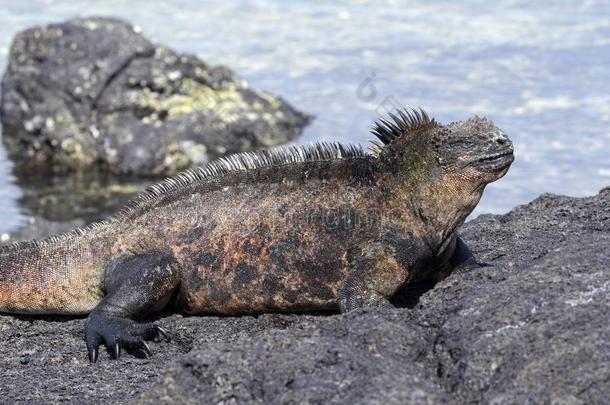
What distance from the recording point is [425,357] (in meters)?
3.72

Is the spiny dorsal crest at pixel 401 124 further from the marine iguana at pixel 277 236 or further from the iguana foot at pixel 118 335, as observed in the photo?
the iguana foot at pixel 118 335

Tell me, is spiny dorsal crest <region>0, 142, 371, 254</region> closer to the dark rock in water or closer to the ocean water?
the ocean water

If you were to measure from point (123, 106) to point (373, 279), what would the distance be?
736 centimetres

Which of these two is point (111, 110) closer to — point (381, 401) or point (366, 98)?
point (366, 98)

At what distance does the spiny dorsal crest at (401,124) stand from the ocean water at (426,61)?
16.2ft

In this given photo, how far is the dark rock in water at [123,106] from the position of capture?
37.7 feet

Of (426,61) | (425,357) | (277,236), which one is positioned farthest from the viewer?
(426,61)

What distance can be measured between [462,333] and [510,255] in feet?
4.17

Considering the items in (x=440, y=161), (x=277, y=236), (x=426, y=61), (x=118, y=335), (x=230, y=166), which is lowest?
(x=426, y=61)

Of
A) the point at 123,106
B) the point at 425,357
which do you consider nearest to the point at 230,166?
the point at 425,357

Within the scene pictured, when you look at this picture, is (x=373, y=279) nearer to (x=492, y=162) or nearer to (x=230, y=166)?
(x=492, y=162)

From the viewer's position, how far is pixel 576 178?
10.3 meters

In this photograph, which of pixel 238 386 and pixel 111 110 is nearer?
pixel 238 386

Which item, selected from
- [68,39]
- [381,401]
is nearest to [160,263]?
[381,401]
